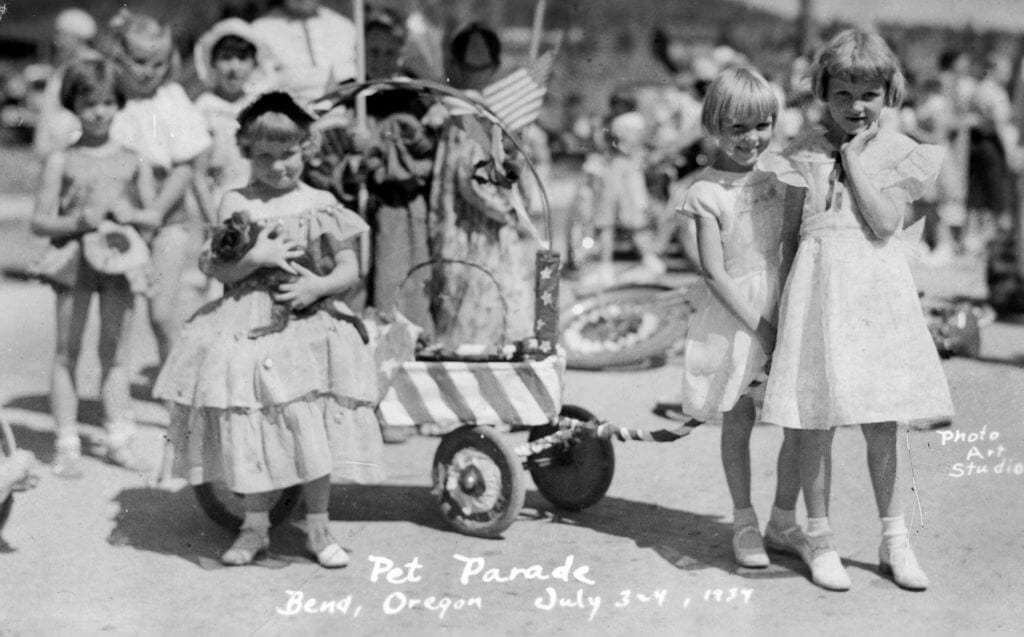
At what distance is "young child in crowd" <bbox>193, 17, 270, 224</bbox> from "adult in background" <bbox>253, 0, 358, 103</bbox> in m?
0.47

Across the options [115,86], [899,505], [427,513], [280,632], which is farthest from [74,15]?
[899,505]

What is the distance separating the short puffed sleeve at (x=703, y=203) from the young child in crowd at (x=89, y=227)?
8.56ft

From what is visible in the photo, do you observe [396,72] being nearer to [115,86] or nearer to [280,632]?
[115,86]

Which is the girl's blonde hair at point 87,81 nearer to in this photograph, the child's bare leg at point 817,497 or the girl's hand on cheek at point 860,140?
the girl's hand on cheek at point 860,140

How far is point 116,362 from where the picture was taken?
5965mm

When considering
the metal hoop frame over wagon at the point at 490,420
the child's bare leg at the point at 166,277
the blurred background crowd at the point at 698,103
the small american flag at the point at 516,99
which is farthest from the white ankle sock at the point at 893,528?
the child's bare leg at the point at 166,277

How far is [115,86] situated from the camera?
566 centimetres

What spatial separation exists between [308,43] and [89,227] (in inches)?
76.7

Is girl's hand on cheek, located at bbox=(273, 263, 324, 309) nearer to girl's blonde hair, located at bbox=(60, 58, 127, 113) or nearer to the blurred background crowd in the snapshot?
girl's blonde hair, located at bbox=(60, 58, 127, 113)

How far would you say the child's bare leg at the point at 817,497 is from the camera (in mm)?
4332

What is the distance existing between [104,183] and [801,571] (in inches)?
131

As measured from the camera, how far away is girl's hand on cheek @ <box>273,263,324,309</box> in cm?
454

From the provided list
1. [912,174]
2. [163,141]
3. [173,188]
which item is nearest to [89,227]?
[173,188]

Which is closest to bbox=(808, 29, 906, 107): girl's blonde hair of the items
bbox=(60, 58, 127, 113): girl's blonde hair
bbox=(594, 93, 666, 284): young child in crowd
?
bbox=(60, 58, 127, 113): girl's blonde hair
